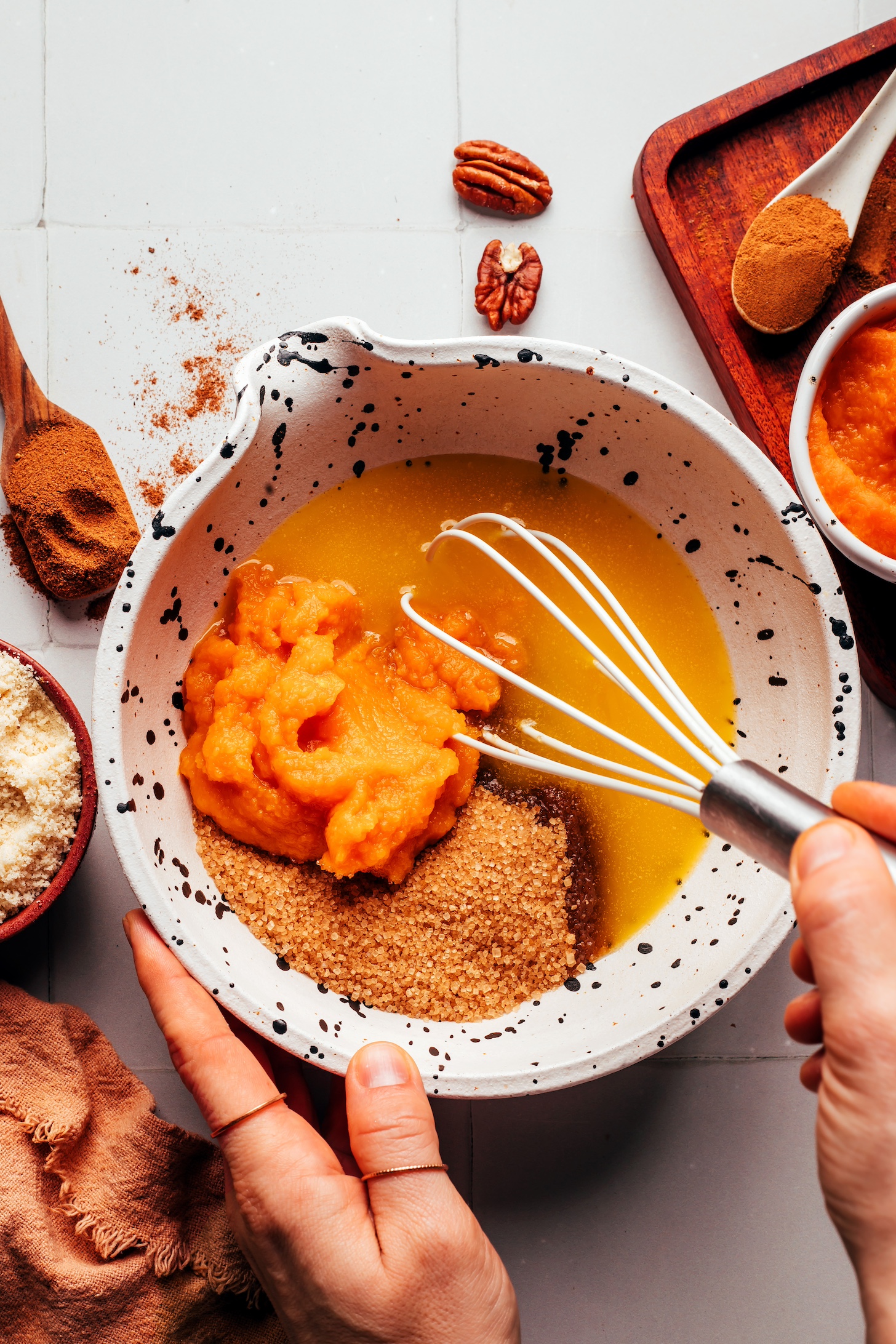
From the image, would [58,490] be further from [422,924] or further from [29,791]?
[422,924]

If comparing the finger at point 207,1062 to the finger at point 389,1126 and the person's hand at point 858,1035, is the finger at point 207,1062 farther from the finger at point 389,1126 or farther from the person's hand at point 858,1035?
the person's hand at point 858,1035

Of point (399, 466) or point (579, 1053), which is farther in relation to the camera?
point (399, 466)

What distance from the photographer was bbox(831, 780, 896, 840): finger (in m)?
0.75

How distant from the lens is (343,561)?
119 cm

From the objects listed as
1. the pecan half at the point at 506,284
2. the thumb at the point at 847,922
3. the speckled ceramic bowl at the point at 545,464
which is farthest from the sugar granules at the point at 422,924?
the pecan half at the point at 506,284

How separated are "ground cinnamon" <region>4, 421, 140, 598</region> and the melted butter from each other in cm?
19

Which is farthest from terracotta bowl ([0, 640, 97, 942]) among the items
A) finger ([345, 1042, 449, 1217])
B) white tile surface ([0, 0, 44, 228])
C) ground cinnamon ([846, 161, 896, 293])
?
ground cinnamon ([846, 161, 896, 293])

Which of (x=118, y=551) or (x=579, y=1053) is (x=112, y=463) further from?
(x=579, y=1053)

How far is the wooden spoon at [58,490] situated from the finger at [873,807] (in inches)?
34.7

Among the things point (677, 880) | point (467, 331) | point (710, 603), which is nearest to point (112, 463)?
point (467, 331)

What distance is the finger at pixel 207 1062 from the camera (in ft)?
3.26

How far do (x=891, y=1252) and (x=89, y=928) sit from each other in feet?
3.18

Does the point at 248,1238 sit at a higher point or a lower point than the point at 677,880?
lower

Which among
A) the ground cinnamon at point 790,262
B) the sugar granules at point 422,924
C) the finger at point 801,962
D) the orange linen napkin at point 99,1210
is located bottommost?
the orange linen napkin at point 99,1210
